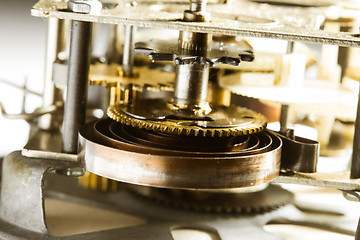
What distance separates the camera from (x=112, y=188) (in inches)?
54.6

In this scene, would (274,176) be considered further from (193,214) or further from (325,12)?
(325,12)

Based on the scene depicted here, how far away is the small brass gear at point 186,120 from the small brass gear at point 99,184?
12.7 inches

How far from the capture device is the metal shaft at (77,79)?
1053mm

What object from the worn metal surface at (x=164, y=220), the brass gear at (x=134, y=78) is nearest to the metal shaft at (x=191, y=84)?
the brass gear at (x=134, y=78)

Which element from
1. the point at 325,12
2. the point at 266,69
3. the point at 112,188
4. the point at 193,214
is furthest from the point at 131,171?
the point at 325,12

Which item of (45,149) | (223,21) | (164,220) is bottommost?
(164,220)

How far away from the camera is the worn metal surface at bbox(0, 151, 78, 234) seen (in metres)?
1.05

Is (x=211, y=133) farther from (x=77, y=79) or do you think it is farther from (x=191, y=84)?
(x=77, y=79)

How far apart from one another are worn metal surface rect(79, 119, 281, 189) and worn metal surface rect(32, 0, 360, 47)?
178 millimetres

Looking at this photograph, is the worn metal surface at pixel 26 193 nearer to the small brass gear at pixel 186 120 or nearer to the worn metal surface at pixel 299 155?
the small brass gear at pixel 186 120

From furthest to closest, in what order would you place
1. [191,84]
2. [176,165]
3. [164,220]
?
[164,220] → [191,84] → [176,165]

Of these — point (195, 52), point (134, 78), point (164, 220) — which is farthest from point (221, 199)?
point (195, 52)

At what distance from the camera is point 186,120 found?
1.02 metres

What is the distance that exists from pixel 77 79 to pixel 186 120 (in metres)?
0.19
